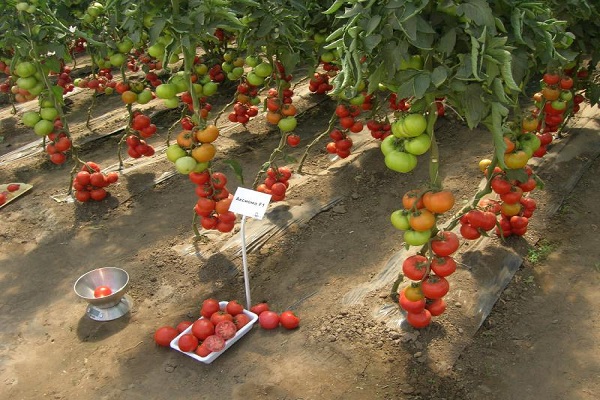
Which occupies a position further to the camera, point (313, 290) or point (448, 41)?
point (313, 290)

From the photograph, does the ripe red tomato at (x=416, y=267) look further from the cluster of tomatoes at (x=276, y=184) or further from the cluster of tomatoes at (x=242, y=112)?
the cluster of tomatoes at (x=242, y=112)

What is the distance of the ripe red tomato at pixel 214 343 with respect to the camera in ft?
10.4

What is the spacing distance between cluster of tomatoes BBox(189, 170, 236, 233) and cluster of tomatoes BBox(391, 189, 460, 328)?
136 cm

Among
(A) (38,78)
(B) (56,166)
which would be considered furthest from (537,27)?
(B) (56,166)

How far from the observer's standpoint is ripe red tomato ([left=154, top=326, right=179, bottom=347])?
3.34 metres

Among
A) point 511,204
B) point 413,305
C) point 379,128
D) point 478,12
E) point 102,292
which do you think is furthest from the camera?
point 379,128

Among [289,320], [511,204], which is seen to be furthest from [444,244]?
[289,320]

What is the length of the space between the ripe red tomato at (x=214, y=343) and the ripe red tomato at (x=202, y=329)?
0.20ft

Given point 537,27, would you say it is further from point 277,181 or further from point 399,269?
point 277,181

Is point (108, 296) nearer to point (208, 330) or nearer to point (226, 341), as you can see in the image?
point (208, 330)

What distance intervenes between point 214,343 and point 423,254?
4.07 ft

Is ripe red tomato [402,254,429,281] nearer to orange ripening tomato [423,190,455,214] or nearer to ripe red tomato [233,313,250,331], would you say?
orange ripening tomato [423,190,455,214]

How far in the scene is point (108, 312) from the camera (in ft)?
12.1

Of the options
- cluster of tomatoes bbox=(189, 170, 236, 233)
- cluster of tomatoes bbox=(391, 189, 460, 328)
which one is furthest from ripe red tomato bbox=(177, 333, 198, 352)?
cluster of tomatoes bbox=(391, 189, 460, 328)
